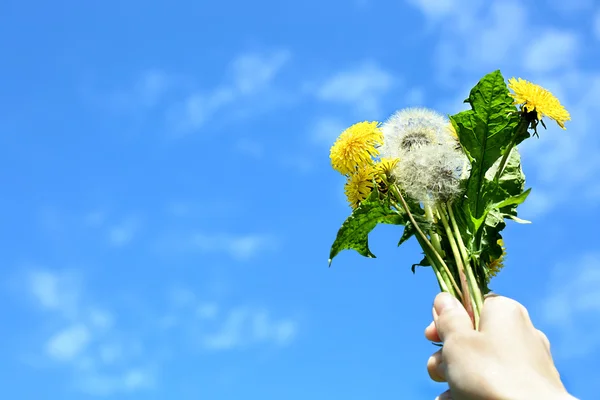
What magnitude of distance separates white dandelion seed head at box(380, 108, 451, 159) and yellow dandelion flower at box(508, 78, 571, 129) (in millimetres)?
457

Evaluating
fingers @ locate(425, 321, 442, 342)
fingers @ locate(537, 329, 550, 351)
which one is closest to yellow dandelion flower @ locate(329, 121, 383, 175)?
fingers @ locate(425, 321, 442, 342)

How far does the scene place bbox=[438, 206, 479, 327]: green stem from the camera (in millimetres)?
3000

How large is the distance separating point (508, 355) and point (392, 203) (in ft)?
3.94

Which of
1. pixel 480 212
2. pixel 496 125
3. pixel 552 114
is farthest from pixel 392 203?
pixel 552 114

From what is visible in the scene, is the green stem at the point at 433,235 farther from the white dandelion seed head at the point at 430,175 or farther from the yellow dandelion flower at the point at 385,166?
the yellow dandelion flower at the point at 385,166

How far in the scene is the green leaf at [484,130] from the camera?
3334mm

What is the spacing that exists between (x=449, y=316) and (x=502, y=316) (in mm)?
245

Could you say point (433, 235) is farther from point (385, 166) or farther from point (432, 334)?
point (432, 334)

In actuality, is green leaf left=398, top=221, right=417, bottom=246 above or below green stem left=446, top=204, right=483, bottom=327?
above

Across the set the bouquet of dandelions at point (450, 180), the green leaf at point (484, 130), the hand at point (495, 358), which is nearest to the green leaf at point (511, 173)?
the bouquet of dandelions at point (450, 180)

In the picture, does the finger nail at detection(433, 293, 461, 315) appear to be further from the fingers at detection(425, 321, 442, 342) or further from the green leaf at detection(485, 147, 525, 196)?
the green leaf at detection(485, 147, 525, 196)

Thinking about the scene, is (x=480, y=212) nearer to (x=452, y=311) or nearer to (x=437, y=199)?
(x=437, y=199)

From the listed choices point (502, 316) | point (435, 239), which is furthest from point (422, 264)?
point (502, 316)

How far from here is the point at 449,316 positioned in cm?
277
